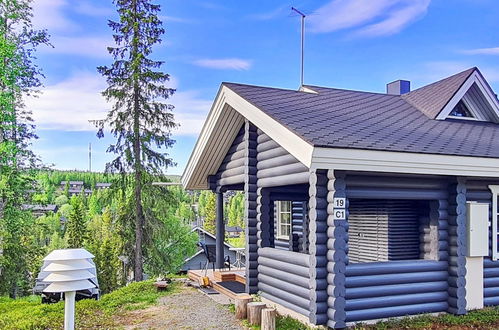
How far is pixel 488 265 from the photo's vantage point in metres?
7.46

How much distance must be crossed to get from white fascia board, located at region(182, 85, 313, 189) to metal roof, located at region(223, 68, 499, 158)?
10cm

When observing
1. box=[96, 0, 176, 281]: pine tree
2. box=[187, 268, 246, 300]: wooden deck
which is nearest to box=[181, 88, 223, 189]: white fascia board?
box=[187, 268, 246, 300]: wooden deck

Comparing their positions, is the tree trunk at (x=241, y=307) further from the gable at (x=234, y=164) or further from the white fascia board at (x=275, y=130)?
the gable at (x=234, y=164)

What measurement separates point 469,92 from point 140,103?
42.4 ft

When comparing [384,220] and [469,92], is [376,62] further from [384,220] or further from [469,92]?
[384,220]

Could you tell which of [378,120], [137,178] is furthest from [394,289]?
[137,178]

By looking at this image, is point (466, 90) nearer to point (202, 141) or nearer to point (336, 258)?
point (336, 258)

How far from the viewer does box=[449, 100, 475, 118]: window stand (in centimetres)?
987

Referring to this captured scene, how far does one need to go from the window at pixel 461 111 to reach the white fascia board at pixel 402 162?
11.0 feet

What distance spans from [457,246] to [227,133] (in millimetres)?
5410

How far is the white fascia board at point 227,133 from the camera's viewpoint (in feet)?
19.7

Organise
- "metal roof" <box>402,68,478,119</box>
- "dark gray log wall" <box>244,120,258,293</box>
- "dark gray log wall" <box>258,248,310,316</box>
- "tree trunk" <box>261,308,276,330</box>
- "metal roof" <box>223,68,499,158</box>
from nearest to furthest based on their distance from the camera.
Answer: "tree trunk" <box>261,308,276,330</box>, "metal roof" <box>223,68,499,158</box>, "dark gray log wall" <box>258,248,310,316</box>, "dark gray log wall" <box>244,120,258,293</box>, "metal roof" <box>402,68,478,119</box>

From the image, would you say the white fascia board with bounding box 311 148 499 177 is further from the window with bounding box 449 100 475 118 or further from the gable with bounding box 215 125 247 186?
the gable with bounding box 215 125 247 186

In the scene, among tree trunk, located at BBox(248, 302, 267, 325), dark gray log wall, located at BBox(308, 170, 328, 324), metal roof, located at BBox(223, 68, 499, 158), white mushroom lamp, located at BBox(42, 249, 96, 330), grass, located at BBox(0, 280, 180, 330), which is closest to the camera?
white mushroom lamp, located at BBox(42, 249, 96, 330)
